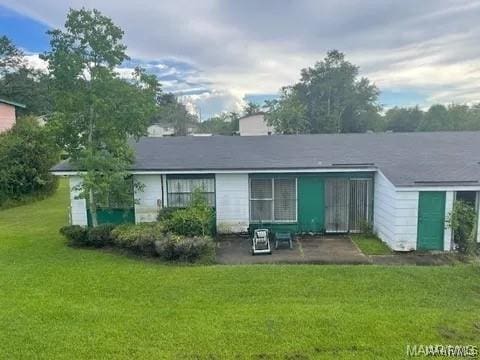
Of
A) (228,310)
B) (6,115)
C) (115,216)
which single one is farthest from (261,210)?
(6,115)

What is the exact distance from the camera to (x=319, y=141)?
16500 millimetres

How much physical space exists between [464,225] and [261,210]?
20.1 ft

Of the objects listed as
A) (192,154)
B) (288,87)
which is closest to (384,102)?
(288,87)

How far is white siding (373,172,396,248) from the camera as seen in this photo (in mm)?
11047

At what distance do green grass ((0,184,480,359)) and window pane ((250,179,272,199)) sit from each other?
428cm

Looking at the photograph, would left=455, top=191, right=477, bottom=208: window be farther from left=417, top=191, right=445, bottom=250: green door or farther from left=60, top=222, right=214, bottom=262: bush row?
left=60, top=222, right=214, bottom=262: bush row

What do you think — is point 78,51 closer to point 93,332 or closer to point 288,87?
point 93,332

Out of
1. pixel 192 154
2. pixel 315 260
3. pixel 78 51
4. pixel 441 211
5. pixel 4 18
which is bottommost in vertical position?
pixel 315 260

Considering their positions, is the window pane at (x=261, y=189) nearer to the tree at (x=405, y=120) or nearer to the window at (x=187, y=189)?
the window at (x=187, y=189)

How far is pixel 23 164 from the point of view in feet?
68.7

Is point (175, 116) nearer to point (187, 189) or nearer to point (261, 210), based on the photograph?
point (187, 189)

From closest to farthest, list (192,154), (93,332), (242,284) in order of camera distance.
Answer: (93,332) → (242,284) → (192,154)

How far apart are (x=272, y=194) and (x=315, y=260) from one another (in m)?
3.66

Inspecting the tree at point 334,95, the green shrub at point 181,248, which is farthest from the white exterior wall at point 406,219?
the tree at point 334,95
